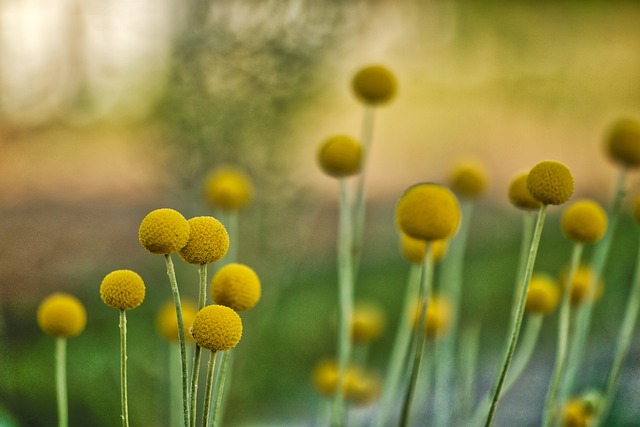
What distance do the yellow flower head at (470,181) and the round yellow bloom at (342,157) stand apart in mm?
224

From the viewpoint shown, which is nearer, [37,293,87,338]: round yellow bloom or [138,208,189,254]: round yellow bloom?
[138,208,189,254]: round yellow bloom

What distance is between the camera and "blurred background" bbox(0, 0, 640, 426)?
154cm

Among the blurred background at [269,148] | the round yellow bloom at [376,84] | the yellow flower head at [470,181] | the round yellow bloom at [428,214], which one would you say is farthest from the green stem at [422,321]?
the blurred background at [269,148]

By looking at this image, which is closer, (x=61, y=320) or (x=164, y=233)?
(x=164, y=233)

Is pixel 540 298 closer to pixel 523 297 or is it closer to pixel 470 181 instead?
pixel 470 181

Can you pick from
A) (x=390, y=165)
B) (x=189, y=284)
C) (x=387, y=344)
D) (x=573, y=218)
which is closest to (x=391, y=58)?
(x=390, y=165)

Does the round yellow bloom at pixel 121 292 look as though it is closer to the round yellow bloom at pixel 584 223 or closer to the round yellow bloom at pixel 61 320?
the round yellow bloom at pixel 61 320

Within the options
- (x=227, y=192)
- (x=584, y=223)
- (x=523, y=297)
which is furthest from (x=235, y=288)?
(x=227, y=192)

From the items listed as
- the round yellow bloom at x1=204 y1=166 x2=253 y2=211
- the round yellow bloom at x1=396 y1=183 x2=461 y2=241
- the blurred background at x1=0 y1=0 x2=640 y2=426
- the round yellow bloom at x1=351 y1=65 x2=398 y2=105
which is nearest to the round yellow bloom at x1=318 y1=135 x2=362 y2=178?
the round yellow bloom at x1=351 y1=65 x2=398 y2=105

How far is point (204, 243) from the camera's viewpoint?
41cm

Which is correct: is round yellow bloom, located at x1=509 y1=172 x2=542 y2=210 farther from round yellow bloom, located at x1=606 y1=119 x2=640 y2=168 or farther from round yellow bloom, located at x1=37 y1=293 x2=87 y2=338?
round yellow bloom, located at x1=37 y1=293 x2=87 y2=338

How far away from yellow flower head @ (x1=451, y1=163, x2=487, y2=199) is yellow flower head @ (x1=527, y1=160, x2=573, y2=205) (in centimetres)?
44

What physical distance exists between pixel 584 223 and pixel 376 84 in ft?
0.96

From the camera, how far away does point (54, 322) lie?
1.88ft
